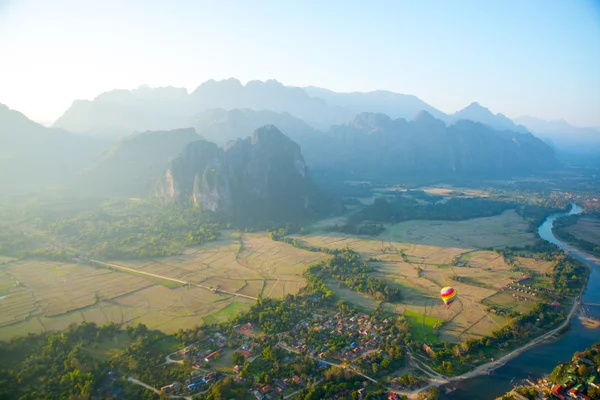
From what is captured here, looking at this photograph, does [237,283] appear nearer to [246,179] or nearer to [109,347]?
[109,347]

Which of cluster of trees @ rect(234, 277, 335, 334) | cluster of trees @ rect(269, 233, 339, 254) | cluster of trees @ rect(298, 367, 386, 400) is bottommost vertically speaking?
cluster of trees @ rect(298, 367, 386, 400)

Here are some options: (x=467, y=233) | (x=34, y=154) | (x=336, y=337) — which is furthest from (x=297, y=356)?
(x=34, y=154)

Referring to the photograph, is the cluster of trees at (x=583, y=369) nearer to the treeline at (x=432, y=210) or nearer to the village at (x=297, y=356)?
the village at (x=297, y=356)

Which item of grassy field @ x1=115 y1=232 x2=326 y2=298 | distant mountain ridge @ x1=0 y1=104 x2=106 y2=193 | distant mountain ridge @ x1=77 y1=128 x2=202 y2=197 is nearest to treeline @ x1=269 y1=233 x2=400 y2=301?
grassy field @ x1=115 y1=232 x2=326 y2=298

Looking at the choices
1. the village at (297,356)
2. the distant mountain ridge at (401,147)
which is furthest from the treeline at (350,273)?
the distant mountain ridge at (401,147)

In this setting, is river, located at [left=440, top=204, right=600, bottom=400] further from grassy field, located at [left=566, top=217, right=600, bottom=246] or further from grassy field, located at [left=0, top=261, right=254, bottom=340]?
grassy field, located at [left=566, top=217, right=600, bottom=246]

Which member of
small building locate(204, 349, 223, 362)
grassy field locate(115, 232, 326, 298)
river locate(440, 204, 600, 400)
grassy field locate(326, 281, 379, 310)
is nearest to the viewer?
river locate(440, 204, 600, 400)
